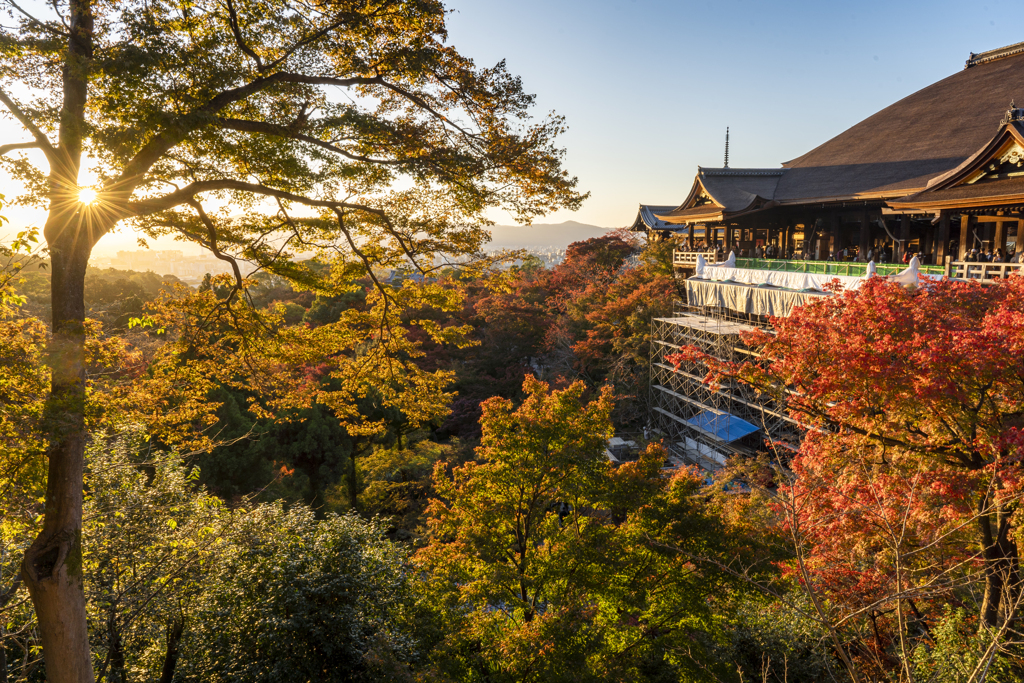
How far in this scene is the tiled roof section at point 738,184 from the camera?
2020 cm

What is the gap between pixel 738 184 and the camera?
71.7 feet

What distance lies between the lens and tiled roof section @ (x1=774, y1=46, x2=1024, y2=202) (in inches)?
631

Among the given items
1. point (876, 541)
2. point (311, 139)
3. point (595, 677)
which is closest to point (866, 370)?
point (876, 541)

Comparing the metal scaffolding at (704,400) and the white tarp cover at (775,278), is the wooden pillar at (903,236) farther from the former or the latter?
the metal scaffolding at (704,400)

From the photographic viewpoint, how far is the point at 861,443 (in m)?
6.48

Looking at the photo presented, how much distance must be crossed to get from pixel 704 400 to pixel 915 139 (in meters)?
12.4

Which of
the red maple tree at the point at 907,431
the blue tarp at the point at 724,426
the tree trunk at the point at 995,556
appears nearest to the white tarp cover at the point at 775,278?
the blue tarp at the point at 724,426

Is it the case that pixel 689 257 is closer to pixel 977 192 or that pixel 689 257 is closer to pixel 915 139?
pixel 915 139

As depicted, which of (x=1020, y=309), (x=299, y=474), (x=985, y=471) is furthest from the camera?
(x=299, y=474)

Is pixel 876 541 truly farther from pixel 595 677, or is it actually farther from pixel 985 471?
pixel 595 677

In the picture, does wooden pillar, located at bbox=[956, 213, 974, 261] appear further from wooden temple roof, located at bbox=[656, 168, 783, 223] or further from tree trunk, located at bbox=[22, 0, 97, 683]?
tree trunk, located at bbox=[22, 0, 97, 683]

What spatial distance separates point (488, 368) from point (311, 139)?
55.9 feet

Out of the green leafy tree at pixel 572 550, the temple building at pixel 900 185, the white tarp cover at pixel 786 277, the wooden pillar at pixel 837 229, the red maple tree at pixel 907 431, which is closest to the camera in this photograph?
the red maple tree at pixel 907 431

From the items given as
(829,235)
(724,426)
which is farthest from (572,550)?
(829,235)
